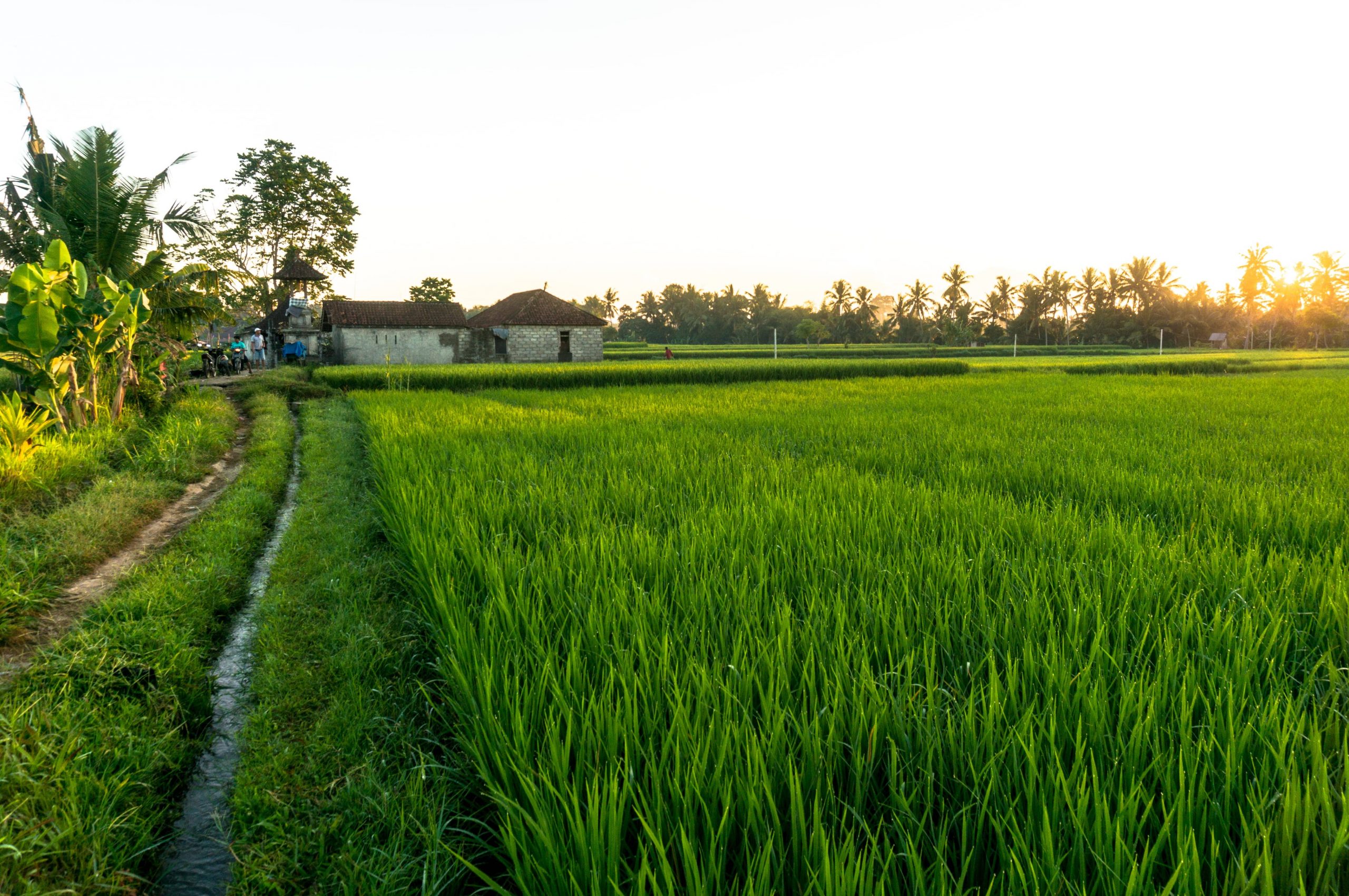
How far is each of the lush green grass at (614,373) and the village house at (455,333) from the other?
9885 mm

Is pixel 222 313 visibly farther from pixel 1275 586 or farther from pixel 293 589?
pixel 1275 586

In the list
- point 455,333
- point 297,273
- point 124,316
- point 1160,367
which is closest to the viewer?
point 124,316

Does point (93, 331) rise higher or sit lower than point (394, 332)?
lower

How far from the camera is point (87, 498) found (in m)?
5.06

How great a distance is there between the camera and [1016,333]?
5803 cm

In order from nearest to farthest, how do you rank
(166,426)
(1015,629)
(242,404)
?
(1015,629), (166,426), (242,404)

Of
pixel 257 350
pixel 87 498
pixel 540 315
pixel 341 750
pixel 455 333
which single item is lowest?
pixel 341 750

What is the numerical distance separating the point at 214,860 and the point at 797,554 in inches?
86.6

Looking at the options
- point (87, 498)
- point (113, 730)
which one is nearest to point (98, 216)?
point (87, 498)

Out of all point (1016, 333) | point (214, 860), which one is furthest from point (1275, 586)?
point (1016, 333)

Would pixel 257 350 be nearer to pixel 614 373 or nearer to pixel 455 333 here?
pixel 455 333

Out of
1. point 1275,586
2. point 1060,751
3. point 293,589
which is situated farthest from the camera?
point 293,589

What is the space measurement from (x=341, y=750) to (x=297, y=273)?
35.5m

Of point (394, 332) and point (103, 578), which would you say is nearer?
point (103, 578)
